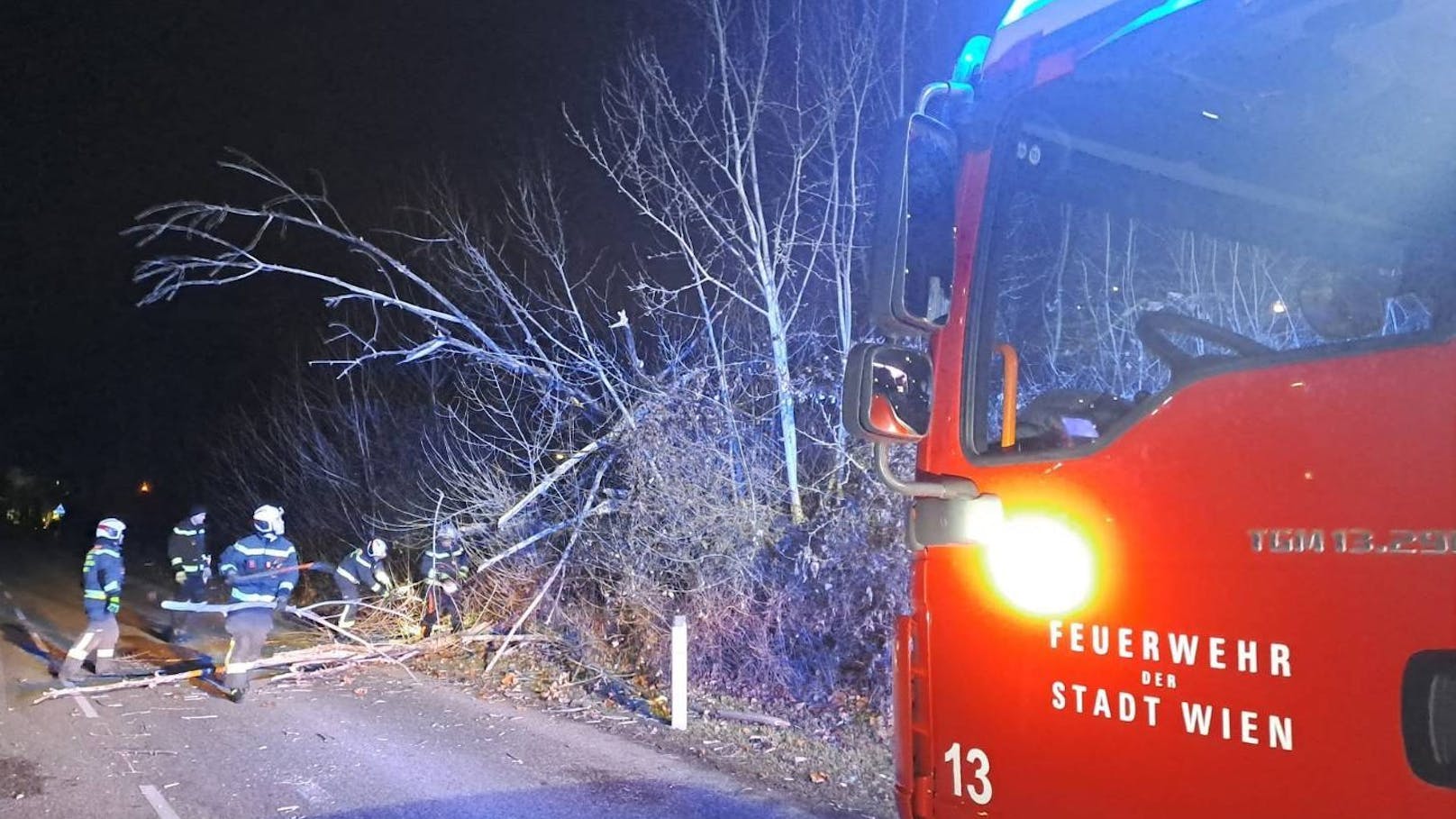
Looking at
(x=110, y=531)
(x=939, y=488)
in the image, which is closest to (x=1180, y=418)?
(x=939, y=488)

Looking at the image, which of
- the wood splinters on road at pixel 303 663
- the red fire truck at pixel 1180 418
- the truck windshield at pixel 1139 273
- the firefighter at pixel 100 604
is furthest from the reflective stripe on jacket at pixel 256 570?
the truck windshield at pixel 1139 273

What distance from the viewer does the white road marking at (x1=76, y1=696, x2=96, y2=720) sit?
28.1 ft

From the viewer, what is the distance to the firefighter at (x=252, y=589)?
926 cm

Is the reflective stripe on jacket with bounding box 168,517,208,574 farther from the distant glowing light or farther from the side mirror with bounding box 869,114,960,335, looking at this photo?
the distant glowing light

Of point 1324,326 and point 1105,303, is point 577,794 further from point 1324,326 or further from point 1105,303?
point 1324,326

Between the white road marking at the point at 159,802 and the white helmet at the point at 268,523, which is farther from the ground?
the white helmet at the point at 268,523

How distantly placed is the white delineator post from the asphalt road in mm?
500

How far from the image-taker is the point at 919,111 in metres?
2.99

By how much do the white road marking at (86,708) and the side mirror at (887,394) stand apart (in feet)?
26.4

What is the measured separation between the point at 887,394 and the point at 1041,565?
2.00 feet

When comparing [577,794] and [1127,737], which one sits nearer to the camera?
[1127,737]

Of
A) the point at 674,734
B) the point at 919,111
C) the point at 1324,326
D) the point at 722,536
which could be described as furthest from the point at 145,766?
the point at 1324,326

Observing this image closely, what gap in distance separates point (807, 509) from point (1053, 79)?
7.34 metres

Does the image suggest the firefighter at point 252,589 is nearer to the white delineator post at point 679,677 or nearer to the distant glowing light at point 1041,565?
the white delineator post at point 679,677
